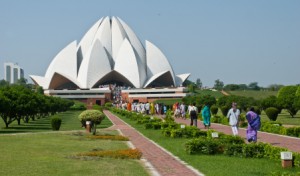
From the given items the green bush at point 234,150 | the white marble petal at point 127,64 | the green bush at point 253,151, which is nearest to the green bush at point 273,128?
the green bush at point 234,150

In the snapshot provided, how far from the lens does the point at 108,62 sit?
68062 millimetres

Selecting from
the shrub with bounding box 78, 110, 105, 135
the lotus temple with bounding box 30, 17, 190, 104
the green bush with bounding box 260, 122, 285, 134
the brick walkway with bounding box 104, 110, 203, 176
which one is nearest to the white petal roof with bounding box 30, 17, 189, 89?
the lotus temple with bounding box 30, 17, 190, 104

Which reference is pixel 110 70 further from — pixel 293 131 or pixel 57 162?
pixel 57 162

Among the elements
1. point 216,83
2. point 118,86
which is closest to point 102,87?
point 118,86

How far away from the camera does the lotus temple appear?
6725 centimetres

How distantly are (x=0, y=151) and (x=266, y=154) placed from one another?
17.8ft

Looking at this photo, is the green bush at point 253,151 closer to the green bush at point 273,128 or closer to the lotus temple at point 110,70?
the green bush at point 273,128

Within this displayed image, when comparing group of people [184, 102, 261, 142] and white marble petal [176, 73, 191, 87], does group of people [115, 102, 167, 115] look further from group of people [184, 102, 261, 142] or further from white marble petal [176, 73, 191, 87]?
white marble petal [176, 73, 191, 87]

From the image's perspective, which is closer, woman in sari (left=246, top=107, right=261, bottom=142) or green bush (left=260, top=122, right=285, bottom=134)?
woman in sari (left=246, top=107, right=261, bottom=142)

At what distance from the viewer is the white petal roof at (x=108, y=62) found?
6781 centimetres

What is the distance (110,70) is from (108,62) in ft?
3.79

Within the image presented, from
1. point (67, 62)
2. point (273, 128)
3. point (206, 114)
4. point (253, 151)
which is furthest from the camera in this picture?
point (67, 62)

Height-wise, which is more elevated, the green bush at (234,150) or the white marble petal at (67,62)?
the white marble petal at (67,62)

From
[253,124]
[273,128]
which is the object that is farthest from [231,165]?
[273,128]
